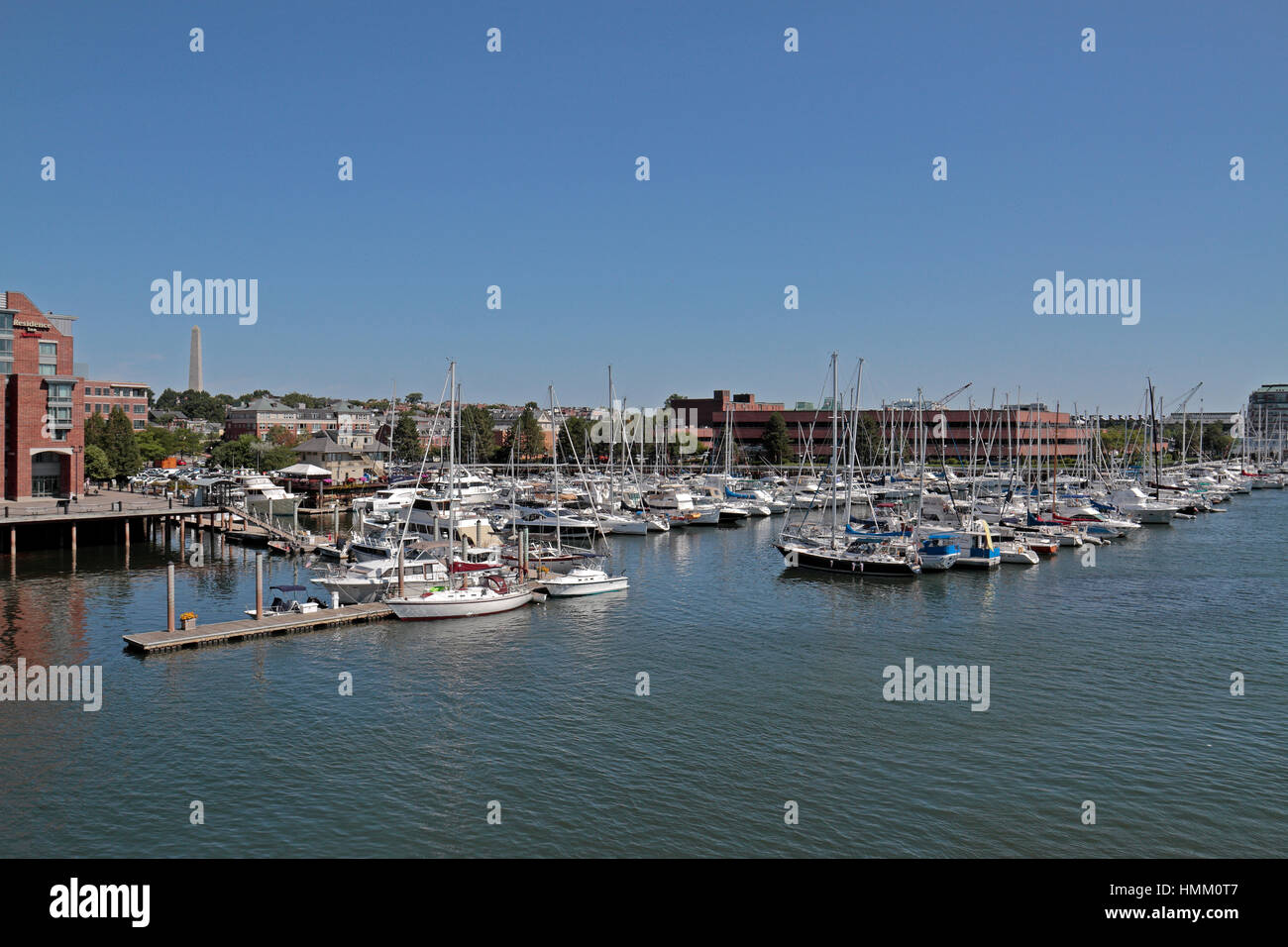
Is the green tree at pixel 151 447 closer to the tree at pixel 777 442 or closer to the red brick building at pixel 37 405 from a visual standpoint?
the red brick building at pixel 37 405

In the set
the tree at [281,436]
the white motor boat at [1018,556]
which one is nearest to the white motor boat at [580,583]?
the white motor boat at [1018,556]

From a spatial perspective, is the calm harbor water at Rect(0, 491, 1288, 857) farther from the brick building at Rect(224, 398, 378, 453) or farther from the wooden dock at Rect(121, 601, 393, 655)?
the brick building at Rect(224, 398, 378, 453)

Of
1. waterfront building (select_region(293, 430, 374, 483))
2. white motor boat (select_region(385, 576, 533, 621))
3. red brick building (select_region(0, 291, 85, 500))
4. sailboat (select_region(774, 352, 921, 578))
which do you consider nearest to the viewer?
white motor boat (select_region(385, 576, 533, 621))

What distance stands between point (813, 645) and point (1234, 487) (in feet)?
Result: 413

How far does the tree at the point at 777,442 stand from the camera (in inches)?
6156

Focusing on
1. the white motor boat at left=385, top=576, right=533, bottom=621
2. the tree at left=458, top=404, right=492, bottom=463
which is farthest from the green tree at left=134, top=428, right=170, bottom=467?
the white motor boat at left=385, top=576, right=533, bottom=621

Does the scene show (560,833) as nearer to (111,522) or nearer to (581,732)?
(581,732)

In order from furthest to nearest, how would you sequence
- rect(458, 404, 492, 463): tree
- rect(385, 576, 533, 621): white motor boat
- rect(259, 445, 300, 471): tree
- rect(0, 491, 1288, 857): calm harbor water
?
rect(458, 404, 492, 463): tree → rect(259, 445, 300, 471): tree → rect(385, 576, 533, 621): white motor boat → rect(0, 491, 1288, 857): calm harbor water

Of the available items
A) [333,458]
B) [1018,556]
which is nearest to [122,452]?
[333,458]

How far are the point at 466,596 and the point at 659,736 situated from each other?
59.5 feet

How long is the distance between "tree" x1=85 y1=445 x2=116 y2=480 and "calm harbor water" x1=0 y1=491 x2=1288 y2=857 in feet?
166

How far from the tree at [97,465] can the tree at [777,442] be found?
101 meters

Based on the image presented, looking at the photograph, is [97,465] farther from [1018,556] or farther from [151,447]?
[1018,556]

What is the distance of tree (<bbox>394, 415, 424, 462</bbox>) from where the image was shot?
147500 millimetres
